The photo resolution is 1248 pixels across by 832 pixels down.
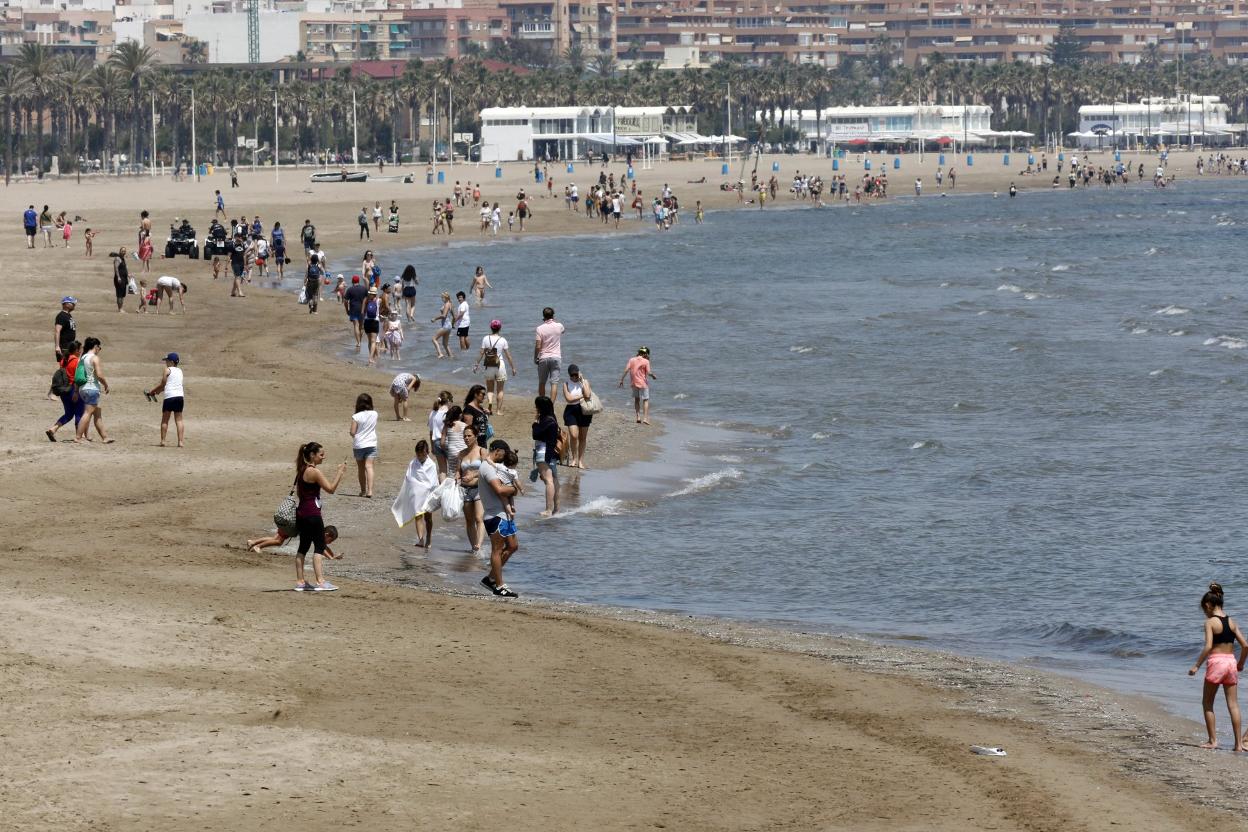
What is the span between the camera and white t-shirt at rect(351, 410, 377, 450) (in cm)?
2088

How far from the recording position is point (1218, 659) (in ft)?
43.9

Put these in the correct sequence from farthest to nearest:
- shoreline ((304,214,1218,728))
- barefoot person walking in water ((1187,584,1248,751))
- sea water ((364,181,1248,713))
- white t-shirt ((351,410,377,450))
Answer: white t-shirt ((351,410,377,450)) → sea water ((364,181,1248,713)) → shoreline ((304,214,1218,728)) → barefoot person walking in water ((1187,584,1248,751))

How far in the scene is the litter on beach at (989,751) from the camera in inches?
502

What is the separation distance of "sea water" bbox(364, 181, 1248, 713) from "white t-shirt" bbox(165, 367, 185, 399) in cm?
458

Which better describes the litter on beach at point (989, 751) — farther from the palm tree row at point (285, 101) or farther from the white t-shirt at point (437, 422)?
the palm tree row at point (285, 101)

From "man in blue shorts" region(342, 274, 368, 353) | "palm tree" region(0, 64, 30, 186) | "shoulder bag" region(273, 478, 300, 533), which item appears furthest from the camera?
"palm tree" region(0, 64, 30, 186)

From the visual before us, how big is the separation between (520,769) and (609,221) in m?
72.3

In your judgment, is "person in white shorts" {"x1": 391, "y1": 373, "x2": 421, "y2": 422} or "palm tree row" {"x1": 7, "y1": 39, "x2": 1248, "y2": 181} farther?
"palm tree row" {"x1": 7, "y1": 39, "x2": 1248, "y2": 181}

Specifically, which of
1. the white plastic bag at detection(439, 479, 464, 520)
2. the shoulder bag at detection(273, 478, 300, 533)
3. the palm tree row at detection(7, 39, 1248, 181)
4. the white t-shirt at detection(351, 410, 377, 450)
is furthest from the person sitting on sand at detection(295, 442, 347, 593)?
the palm tree row at detection(7, 39, 1248, 181)

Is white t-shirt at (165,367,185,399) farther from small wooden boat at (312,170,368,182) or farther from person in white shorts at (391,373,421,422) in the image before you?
small wooden boat at (312,170,368,182)

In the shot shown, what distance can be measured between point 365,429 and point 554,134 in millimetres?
131542

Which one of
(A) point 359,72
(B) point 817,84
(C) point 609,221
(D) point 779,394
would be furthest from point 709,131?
(D) point 779,394

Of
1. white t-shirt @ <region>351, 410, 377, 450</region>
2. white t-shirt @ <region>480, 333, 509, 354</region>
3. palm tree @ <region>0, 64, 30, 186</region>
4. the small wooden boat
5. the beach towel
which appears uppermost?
palm tree @ <region>0, 64, 30, 186</region>

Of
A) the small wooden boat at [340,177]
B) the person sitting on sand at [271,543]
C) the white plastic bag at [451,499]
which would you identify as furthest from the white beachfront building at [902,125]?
the person sitting on sand at [271,543]
